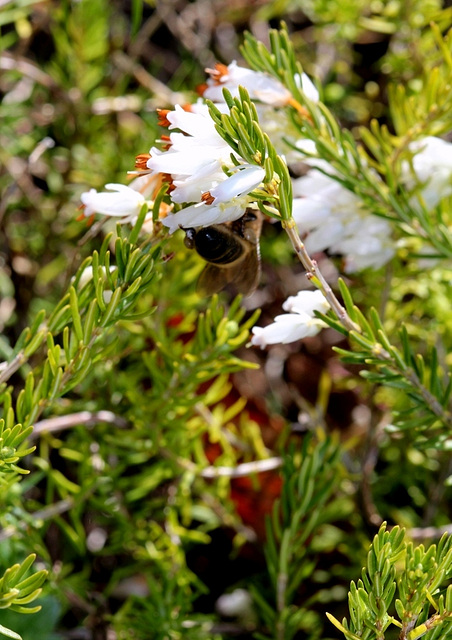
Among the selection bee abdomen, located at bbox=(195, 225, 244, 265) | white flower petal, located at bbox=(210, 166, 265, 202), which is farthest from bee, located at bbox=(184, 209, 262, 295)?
white flower petal, located at bbox=(210, 166, 265, 202)

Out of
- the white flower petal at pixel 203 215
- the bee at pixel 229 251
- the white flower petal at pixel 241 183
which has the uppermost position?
the white flower petal at pixel 241 183

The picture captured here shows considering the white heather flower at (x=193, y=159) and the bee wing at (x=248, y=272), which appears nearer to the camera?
the white heather flower at (x=193, y=159)

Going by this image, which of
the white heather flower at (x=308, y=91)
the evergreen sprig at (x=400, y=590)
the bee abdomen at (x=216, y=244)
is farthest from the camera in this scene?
the white heather flower at (x=308, y=91)

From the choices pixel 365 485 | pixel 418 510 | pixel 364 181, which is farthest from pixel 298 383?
pixel 364 181

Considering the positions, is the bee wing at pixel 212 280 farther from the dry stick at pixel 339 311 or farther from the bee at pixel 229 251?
the dry stick at pixel 339 311

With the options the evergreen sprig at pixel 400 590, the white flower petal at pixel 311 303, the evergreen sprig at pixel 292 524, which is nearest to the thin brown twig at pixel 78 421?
the evergreen sprig at pixel 292 524

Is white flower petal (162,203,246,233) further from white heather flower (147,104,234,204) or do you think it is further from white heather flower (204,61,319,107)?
white heather flower (204,61,319,107)

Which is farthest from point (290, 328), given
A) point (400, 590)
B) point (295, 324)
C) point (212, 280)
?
point (400, 590)

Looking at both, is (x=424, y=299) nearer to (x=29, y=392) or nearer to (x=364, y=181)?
(x=364, y=181)
